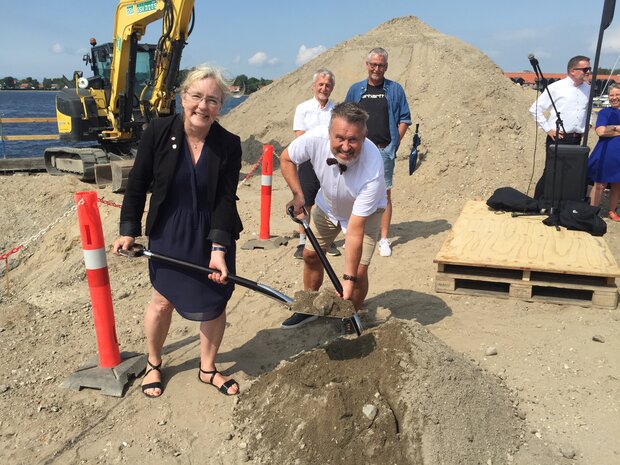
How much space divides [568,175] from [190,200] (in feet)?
17.4

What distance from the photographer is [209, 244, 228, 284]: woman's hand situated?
335 cm

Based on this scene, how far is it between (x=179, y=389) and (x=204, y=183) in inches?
56.6

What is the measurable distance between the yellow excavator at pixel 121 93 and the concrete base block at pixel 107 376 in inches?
263

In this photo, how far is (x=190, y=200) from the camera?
3371mm

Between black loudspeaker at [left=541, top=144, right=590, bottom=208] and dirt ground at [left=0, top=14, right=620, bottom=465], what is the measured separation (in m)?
0.74

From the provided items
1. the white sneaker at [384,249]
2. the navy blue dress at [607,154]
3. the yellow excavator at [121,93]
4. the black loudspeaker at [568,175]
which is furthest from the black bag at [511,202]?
the yellow excavator at [121,93]

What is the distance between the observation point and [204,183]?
11.0ft

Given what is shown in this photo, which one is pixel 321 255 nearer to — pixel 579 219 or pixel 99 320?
pixel 99 320

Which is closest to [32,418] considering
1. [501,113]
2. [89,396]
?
[89,396]

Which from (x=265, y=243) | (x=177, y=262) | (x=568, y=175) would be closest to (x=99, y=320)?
(x=177, y=262)

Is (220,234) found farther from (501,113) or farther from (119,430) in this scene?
(501,113)

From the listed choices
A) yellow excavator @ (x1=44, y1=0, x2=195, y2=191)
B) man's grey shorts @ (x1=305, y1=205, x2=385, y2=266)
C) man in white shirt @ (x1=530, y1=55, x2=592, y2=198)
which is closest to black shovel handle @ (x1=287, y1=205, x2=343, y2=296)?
man's grey shorts @ (x1=305, y1=205, x2=385, y2=266)

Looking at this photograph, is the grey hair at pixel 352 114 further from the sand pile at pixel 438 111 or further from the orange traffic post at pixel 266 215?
the sand pile at pixel 438 111

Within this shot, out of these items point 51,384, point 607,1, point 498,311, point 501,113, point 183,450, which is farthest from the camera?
point 501,113
